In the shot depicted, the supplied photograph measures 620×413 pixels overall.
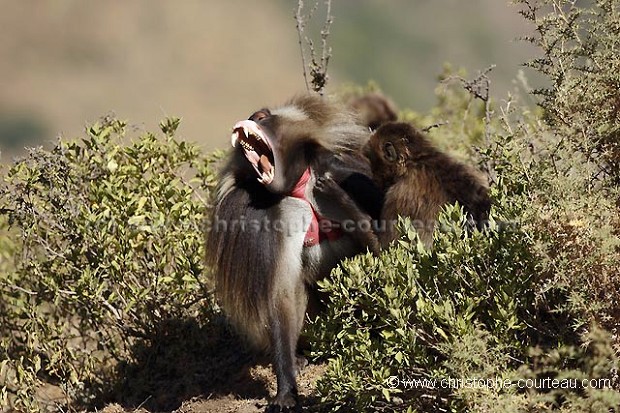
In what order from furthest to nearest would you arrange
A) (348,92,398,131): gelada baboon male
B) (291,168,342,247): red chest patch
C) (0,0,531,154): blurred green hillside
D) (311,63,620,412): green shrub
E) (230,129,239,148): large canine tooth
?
(0,0,531,154): blurred green hillside → (348,92,398,131): gelada baboon male → (291,168,342,247): red chest patch → (230,129,239,148): large canine tooth → (311,63,620,412): green shrub

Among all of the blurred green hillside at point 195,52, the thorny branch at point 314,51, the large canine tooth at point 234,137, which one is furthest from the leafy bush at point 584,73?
the blurred green hillside at point 195,52

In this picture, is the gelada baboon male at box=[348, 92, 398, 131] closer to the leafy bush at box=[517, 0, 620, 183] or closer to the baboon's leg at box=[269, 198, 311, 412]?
→ the baboon's leg at box=[269, 198, 311, 412]

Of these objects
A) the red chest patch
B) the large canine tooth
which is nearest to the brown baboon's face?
the red chest patch

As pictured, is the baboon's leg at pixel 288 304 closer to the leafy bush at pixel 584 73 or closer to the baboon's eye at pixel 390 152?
the baboon's eye at pixel 390 152

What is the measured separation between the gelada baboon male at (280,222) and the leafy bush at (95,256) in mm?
722

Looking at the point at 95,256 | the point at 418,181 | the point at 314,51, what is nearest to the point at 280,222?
the point at 418,181

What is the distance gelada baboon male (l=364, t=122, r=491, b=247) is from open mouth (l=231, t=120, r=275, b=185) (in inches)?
24.2

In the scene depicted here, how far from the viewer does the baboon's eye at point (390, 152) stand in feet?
19.4

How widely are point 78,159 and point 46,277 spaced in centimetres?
78

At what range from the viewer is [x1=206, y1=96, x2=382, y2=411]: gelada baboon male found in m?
5.73

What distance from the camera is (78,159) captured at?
6570 millimetres

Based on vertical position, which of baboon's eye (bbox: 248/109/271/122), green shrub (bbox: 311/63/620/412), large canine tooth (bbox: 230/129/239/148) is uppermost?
baboon's eye (bbox: 248/109/271/122)

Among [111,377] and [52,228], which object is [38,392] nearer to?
[111,377]

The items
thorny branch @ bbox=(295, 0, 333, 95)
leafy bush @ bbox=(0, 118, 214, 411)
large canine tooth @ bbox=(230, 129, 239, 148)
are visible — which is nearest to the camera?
large canine tooth @ bbox=(230, 129, 239, 148)
